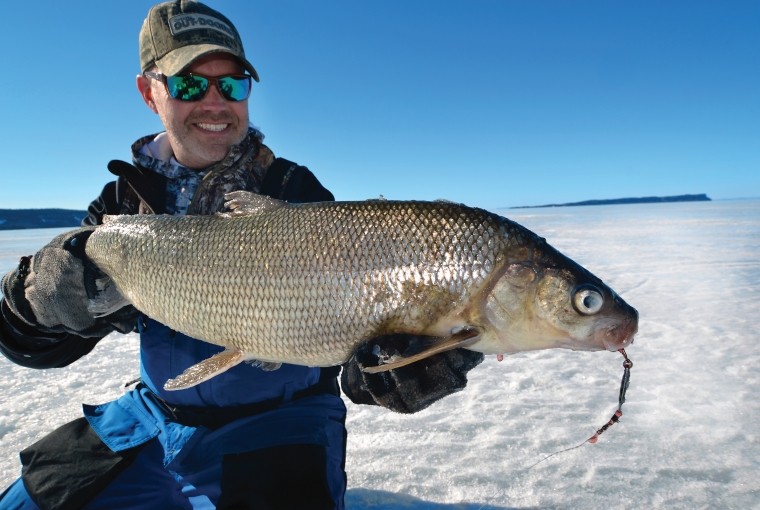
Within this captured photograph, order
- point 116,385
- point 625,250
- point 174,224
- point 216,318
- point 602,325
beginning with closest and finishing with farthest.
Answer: point 602,325
point 216,318
point 174,224
point 116,385
point 625,250

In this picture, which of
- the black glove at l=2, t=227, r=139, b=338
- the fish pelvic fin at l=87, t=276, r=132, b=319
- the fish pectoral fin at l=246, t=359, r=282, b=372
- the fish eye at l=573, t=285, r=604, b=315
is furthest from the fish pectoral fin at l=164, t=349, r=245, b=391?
the fish eye at l=573, t=285, r=604, b=315

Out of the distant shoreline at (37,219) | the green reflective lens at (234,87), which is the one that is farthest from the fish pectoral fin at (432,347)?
the distant shoreline at (37,219)

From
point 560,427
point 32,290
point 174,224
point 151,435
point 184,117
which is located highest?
point 184,117

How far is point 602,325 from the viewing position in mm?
1941

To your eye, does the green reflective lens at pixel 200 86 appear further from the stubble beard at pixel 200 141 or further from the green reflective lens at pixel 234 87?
the stubble beard at pixel 200 141

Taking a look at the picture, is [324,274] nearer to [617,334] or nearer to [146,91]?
[617,334]

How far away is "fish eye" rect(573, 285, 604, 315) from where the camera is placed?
6.32 ft

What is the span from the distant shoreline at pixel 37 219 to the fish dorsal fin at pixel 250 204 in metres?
76.2

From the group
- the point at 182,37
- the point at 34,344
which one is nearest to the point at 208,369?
the point at 34,344

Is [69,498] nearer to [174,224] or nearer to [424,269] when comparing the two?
[174,224]

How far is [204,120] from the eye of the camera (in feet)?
9.83

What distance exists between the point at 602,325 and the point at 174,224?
88.9 inches

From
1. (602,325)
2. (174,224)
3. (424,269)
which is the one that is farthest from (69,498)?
(602,325)

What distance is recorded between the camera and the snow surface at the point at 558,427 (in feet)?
7.72
